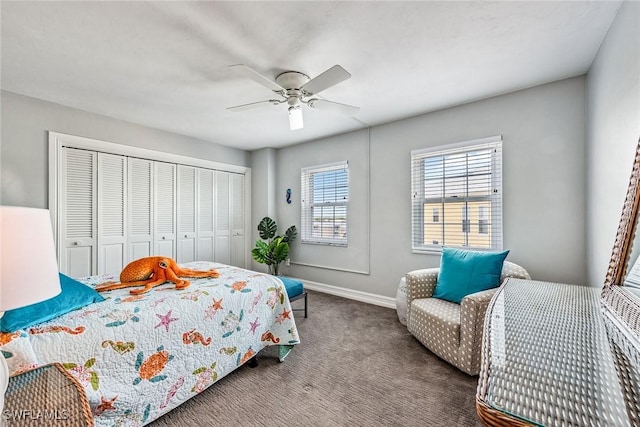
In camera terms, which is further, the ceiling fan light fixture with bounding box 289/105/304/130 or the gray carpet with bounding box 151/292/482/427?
the ceiling fan light fixture with bounding box 289/105/304/130

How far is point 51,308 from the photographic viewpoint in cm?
148

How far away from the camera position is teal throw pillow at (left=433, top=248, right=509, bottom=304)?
2.31 metres

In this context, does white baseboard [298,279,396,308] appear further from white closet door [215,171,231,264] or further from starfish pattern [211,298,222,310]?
starfish pattern [211,298,222,310]

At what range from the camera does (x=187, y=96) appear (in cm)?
273

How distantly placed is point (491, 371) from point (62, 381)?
139cm

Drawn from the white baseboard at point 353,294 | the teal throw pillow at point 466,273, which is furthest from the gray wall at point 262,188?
the teal throw pillow at point 466,273

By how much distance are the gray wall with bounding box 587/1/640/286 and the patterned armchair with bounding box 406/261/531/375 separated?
0.63 meters

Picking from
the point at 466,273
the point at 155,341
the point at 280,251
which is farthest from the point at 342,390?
the point at 280,251

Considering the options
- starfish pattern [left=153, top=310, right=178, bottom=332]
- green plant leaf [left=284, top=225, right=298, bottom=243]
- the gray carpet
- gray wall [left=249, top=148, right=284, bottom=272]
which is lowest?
the gray carpet

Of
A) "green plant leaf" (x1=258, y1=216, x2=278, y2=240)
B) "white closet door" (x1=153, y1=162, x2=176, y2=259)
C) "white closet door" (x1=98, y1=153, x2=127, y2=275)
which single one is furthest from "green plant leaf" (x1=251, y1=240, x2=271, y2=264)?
"white closet door" (x1=98, y1=153, x2=127, y2=275)

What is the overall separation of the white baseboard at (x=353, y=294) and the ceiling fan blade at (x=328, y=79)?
2743 millimetres

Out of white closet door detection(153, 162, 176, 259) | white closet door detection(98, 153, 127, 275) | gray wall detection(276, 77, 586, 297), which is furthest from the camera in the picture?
white closet door detection(153, 162, 176, 259)

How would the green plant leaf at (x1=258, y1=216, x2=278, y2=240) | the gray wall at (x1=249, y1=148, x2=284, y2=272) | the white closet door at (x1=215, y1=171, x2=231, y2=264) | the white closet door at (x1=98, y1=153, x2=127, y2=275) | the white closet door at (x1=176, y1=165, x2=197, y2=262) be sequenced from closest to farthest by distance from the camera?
1. the white closet door at (x1=98, y1=153, x2=127, y2=275)
2. the white closet door at (x1=176, y1=165, x2=197, y2=262)
3. the white closet door at (x1=215, y1=171, x2=231, y2=264)
4. the green plant leaf at (x1=258, y1=216, x2=278, y2=240)
5. the gray wall at (x1=249, y1=148, x2=284, y2=272)

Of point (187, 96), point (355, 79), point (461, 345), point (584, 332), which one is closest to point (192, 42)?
point (187, 96)
